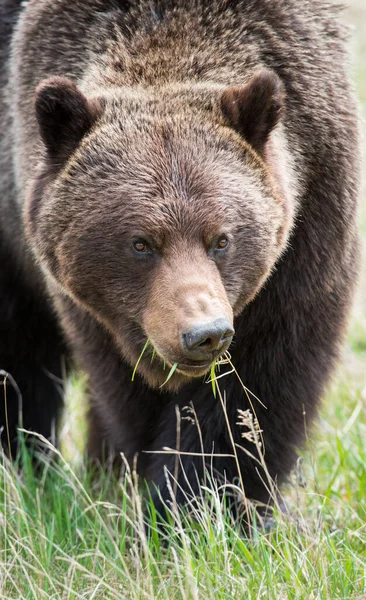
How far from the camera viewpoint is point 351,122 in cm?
555

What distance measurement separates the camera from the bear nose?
406cm

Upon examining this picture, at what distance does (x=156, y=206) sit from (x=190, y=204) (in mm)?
164

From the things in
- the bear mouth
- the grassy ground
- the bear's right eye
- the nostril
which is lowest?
the grassy ground

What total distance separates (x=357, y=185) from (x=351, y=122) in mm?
367

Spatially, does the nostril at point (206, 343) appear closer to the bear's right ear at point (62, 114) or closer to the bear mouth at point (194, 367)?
the bear mouth at point (194, 367)

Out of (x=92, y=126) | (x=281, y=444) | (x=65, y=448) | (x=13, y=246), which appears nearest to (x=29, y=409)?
(x=65, y=448)

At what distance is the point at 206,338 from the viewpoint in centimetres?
407

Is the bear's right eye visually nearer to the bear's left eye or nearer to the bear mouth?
the bear's left eye

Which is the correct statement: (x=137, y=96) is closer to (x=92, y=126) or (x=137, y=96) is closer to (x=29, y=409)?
(x=92, y=126)

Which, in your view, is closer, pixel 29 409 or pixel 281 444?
pixel 281 444

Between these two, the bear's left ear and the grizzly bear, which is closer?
the grizzly bear

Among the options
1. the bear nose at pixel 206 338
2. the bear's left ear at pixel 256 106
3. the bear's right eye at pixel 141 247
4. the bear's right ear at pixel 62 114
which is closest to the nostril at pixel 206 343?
the bear nose at pixel 206 338

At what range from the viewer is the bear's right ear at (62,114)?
4703mm

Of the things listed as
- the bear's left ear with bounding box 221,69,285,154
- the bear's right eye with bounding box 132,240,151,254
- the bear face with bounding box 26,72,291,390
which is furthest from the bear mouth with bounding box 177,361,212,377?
the bear's left ear with bounding box 221,69,285,154
